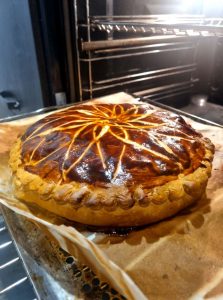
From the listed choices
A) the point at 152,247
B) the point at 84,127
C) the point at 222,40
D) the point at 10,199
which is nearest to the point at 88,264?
the point at 152,247

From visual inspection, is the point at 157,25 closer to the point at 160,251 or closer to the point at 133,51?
the point at 133,51

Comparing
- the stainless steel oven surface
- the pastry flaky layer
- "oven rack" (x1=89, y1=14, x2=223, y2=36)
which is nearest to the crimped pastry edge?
the pastry flaky layer

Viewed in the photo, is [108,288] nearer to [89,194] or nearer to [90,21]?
[89,194]

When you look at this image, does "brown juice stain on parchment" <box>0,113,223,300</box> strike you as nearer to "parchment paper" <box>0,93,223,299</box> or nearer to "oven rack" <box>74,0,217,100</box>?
"parchment paper" <box>0,93,223,299</box>

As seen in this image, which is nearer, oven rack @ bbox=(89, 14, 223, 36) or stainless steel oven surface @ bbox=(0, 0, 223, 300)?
oven rack @ bbox=(89, 14, 223, 36)

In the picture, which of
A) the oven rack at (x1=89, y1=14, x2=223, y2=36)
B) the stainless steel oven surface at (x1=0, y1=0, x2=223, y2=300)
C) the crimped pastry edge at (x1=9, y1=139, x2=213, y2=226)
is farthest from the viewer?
the stainless steel oven surface at (x1=0, y1=0, x2=223, y2=300)

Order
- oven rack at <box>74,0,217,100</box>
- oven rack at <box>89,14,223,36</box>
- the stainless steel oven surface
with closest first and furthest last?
oven rack at <box>89,14,223,36</box> < the stainless steel oven surface < oven rack at <box>74,0,217,100</box>

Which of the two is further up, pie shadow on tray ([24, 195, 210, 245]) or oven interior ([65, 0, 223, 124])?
oven interior ([65, 0, 223, 124])

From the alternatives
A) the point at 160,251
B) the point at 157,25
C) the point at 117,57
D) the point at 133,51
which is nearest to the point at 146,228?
the point at 160,251
